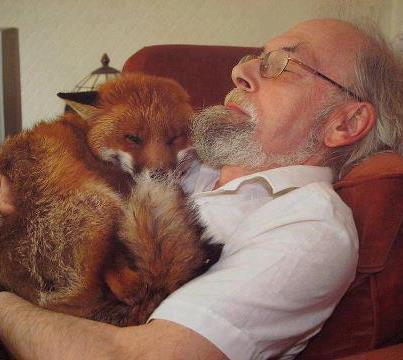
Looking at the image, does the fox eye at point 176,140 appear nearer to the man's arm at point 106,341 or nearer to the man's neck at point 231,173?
the man's neck at point 231,173

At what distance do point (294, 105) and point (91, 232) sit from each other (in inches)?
27.2

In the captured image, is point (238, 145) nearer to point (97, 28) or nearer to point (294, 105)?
point (294, 105)

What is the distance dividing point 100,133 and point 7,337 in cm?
43

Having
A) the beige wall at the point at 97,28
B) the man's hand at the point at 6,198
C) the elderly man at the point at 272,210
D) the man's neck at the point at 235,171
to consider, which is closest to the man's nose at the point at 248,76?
the elderly man at the point at 272,210

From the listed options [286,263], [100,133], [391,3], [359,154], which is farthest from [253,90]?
[391,3]

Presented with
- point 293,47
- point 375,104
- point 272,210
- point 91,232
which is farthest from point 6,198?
point 375,104

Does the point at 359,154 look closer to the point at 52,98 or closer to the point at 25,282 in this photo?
the point at 25,282

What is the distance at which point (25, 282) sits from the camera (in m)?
0.82

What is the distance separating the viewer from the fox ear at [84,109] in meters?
1.03

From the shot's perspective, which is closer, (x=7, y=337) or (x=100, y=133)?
(x=7, y=337)

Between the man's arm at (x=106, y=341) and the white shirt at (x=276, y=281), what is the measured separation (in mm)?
20

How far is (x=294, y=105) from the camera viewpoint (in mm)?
1249

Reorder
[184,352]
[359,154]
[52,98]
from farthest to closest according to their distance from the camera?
[52,98] → [359,154] → [184,352]

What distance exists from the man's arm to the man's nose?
73cm
